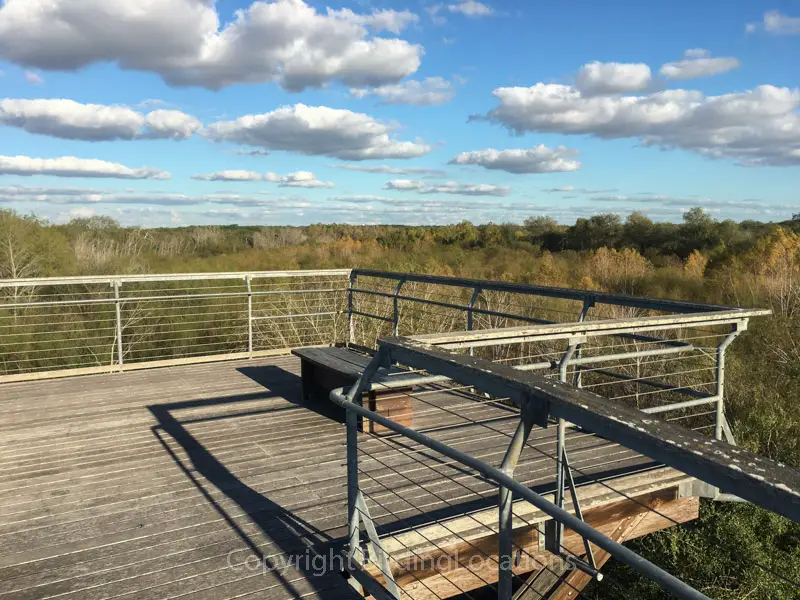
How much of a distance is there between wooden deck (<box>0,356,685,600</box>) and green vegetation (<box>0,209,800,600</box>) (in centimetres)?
113

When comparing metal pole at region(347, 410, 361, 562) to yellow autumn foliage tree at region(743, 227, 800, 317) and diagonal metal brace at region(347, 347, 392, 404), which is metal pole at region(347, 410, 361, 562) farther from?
yellow autumn foliage tree at region(743, 227, 800, 317)

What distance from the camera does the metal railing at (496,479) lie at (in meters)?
1.13

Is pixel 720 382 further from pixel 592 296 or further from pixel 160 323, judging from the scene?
pixel 160 323

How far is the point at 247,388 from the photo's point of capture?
5906 mm

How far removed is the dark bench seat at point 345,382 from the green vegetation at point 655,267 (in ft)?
6.45

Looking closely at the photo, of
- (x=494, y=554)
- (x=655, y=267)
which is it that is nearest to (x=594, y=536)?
(x=494, y=554)

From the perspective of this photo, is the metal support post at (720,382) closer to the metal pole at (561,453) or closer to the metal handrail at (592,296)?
the metal handrail at (592,296)

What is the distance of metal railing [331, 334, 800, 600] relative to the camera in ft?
3.70

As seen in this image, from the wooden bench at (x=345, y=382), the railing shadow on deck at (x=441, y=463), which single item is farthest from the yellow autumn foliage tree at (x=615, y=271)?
the railing shadow on deck at (x=441, y=463)

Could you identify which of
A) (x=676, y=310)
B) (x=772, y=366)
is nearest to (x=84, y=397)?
(x=676, y=310)

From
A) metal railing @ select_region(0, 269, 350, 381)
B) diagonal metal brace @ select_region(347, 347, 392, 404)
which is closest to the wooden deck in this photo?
diagonal metal brace @ select_region(347, 347, 392, 404)

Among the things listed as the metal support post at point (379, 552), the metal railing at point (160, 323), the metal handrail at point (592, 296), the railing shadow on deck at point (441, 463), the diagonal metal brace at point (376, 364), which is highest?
the metal handrail at point (592, 296)

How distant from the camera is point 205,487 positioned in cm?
362

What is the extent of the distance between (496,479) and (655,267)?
2500 centimetres
